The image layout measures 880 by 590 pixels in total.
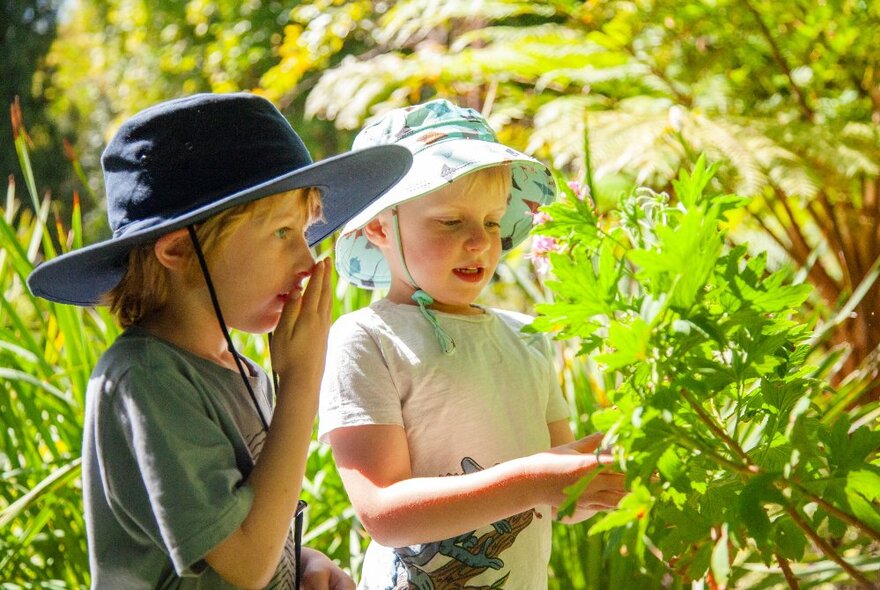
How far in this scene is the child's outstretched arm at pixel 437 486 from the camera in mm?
972

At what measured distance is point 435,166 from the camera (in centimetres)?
124

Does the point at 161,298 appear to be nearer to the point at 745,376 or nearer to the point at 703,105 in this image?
the point at 745,376

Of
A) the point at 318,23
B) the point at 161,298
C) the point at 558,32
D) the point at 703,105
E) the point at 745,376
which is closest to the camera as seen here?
the point at 745,376

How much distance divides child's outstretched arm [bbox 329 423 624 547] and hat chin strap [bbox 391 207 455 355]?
14cm

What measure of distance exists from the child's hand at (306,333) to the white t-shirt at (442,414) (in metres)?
0.10

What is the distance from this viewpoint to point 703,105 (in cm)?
339

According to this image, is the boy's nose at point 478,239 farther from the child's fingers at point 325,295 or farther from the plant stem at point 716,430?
the plant stem at point 716,430

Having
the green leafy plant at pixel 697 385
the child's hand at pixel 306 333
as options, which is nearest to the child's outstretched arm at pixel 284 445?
the child's hand at pixel 306 333

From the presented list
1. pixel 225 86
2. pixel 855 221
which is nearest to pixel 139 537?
pixel 855 221

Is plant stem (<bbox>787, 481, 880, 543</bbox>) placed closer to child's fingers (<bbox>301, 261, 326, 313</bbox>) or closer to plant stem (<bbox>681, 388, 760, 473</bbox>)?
plant stem (<bbox>681, 388, 760, 473</bbox>)

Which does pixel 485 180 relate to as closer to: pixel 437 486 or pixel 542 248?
pixel 542 248

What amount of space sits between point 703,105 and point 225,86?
3612 mm

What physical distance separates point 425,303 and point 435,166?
0.62 ft

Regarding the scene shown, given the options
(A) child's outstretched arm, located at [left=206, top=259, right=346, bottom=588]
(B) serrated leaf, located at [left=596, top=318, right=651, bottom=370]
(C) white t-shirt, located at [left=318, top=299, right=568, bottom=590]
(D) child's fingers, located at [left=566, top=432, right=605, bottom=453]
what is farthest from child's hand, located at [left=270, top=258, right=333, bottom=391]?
(B) serrated leaf, located at [left=596, top=318, right=651, bottom=370]
